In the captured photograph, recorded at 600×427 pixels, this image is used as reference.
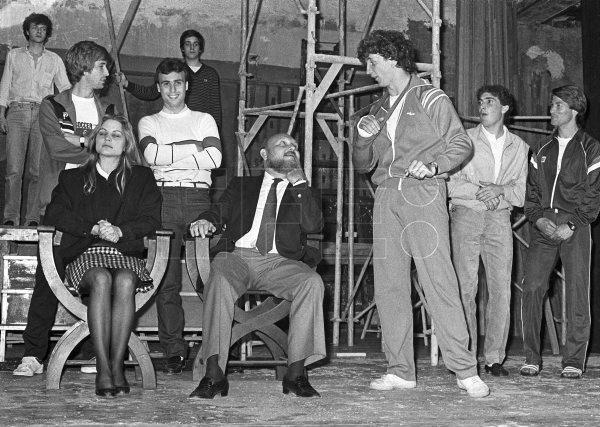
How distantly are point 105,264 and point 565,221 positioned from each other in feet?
8.29

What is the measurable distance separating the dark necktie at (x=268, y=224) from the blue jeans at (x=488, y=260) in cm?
122

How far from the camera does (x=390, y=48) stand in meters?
4.11

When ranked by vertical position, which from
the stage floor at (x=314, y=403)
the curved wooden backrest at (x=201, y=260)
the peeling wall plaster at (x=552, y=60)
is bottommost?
the stage floor at (x=314, y=403)

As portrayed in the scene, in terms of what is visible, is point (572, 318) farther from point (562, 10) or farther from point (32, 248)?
point (562, 10)

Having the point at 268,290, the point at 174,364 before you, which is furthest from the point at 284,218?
the point at 174,364

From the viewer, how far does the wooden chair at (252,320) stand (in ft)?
13.8

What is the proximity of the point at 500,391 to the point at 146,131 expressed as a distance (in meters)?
2.23

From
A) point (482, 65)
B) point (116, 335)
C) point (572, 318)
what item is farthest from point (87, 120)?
point (482, 65)

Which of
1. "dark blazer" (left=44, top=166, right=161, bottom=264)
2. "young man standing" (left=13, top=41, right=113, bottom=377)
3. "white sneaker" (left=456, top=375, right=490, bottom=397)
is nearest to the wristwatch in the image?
"white sneaker" (left=456, top=375, right=490, bottom=397)

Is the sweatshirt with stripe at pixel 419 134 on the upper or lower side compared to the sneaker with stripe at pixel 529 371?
upper

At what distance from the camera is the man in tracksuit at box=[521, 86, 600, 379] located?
4953 millimetres

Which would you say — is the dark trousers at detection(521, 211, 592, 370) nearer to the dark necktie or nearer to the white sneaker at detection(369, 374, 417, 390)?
the white sneaker at detection(369, 374, 417, 390)

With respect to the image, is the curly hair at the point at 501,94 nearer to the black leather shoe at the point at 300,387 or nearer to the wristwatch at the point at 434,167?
the wristwatch at the point at 434,167

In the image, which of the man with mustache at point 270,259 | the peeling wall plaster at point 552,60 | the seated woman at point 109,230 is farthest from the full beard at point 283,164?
the peeling wall plaster at point 552,60
